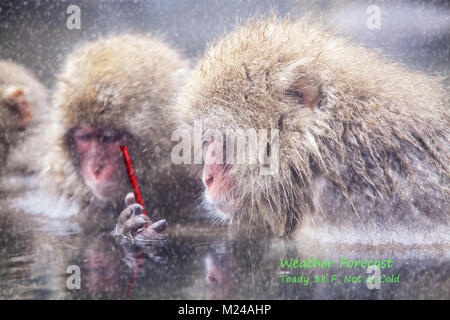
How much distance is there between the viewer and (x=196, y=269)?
1.28m

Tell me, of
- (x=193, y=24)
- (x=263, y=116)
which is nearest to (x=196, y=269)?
(x=263, y=116)

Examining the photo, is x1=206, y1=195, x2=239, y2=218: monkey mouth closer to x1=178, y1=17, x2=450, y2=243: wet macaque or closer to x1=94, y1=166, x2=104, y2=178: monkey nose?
x1=178, y1=17, x2=450, y2=243: wet macaque

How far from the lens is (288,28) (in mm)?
1800

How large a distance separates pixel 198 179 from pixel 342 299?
3.46 ft

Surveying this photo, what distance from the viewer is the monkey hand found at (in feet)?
5.40

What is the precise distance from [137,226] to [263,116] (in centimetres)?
58

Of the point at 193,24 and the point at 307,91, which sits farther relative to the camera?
the point at 193,24

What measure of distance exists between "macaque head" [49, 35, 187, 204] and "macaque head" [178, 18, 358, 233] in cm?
34

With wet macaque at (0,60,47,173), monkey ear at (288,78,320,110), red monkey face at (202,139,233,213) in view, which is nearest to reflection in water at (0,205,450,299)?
red monkey face at (202,139,233,213)

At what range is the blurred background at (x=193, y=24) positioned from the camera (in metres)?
2.01

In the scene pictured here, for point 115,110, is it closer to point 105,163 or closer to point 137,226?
point 105,163

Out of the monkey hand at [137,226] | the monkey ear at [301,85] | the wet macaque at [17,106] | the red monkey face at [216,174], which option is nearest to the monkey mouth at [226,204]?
the red monkey face at [216,174]
